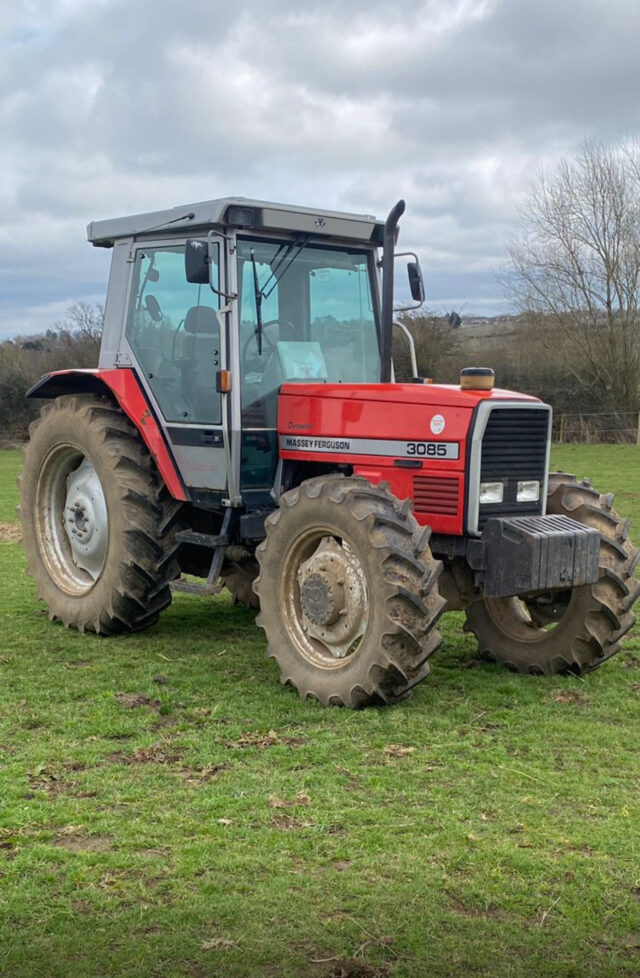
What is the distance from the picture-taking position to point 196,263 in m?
6.41

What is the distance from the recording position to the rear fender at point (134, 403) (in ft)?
24.0

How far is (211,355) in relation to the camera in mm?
6949

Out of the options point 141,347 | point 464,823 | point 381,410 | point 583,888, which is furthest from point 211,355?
A: point 583,888

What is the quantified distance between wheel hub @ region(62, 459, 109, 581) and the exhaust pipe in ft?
7.44

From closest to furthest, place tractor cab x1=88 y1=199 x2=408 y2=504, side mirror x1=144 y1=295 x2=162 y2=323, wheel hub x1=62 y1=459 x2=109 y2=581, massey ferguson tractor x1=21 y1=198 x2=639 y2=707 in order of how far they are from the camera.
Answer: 1. massey ferguson tractor x1=21 y1=198 x2=639 y2=707
2. tractor cab x1=88 y1=199 x2=408 y2=504
3. side mirror x1=144 y1=295 x2=162 y2=323
4. wheel hub x1=62 y1=459 x2=109 y2=581

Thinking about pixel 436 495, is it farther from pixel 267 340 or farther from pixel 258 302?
pixel 258 302

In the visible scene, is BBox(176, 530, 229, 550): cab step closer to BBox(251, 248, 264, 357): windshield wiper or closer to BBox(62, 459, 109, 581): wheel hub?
BBox(62, 459, 109, 581): wheel hub

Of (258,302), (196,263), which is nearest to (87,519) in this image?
(258,302)

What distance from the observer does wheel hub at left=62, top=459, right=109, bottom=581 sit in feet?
25.3

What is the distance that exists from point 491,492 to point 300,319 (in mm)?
1848

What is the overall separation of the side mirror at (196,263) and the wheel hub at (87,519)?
1940 millimetres

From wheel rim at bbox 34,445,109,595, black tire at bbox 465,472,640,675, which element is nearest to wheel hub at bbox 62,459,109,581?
wheel rim at bbox 34,445,109,595

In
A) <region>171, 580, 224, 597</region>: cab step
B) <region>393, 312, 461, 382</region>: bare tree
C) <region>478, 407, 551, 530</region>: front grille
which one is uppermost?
<region>393, 312, 461, 382</region>: bare tree

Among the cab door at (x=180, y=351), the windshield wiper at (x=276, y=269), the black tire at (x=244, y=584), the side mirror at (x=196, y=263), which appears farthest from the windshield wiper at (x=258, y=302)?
the black tire at (x=244, y=584)
